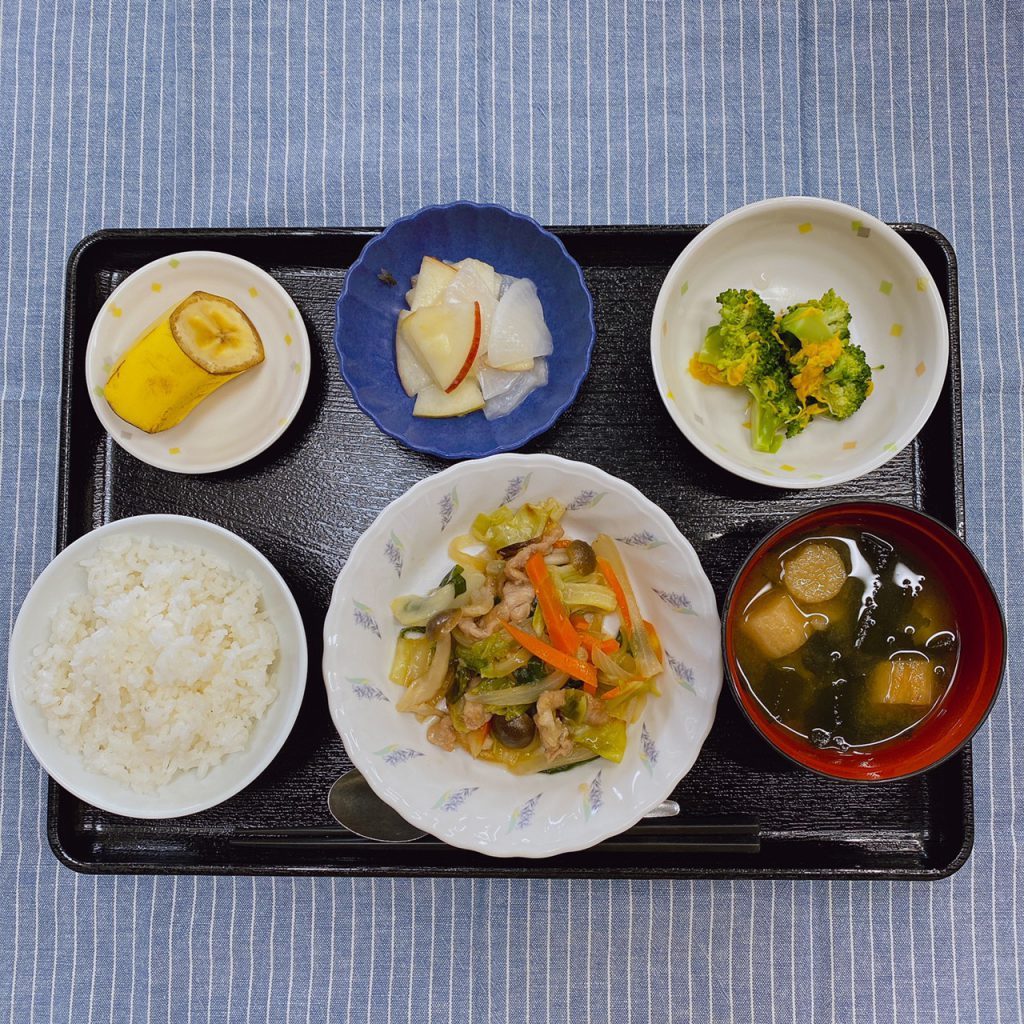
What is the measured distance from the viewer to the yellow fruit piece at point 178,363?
1.99m

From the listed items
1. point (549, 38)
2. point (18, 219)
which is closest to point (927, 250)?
point (549, 38)

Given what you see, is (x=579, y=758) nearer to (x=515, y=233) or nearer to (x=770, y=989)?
(x=770, y=989)

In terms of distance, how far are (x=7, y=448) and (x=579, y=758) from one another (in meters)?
1.76

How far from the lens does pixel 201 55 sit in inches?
95.8

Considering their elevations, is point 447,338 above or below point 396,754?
above

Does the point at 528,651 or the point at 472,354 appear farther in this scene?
the point at 472,354

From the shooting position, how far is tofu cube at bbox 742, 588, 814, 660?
186 centimetres

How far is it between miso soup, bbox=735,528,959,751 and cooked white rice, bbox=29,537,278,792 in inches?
44.9

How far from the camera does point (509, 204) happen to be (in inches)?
93.2

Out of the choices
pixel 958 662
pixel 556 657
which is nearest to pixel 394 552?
pixel 556 657

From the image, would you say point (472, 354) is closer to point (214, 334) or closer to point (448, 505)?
point (448, 505)

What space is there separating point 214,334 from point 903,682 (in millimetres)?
1745

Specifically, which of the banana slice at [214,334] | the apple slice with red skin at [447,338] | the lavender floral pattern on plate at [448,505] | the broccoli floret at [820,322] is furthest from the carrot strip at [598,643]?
the banana slice at [214,334]

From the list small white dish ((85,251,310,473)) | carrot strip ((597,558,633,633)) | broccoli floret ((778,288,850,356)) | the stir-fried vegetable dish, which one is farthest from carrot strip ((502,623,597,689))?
broccoli floret ((778,288,850,356))
